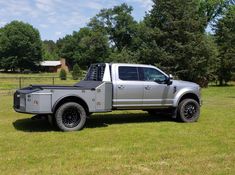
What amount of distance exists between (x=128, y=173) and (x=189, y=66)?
34305 millimetres

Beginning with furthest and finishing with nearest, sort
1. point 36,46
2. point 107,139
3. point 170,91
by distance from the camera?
point 36,46 < point 170,91 < point 107,139

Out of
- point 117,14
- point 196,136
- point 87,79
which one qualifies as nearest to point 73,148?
point 196,136

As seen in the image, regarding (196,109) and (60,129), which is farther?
(196,109)

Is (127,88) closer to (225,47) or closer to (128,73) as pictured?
(128,73)

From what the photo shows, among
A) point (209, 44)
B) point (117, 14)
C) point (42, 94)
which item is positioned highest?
point (117, 14)

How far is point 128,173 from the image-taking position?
6945mm

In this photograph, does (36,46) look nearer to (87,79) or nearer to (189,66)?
(189,66)

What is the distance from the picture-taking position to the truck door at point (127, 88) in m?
12.3

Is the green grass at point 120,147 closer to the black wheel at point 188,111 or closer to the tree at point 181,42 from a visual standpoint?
the black wheel at point 188,111

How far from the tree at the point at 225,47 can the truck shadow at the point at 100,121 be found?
107 feet

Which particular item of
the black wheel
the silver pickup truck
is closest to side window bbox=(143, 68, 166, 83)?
the silver pickup truck

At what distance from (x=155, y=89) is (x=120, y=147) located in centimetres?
419

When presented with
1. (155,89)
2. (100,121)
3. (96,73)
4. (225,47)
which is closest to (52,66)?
(225,47)

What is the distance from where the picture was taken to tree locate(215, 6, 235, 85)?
4603 centimetres
